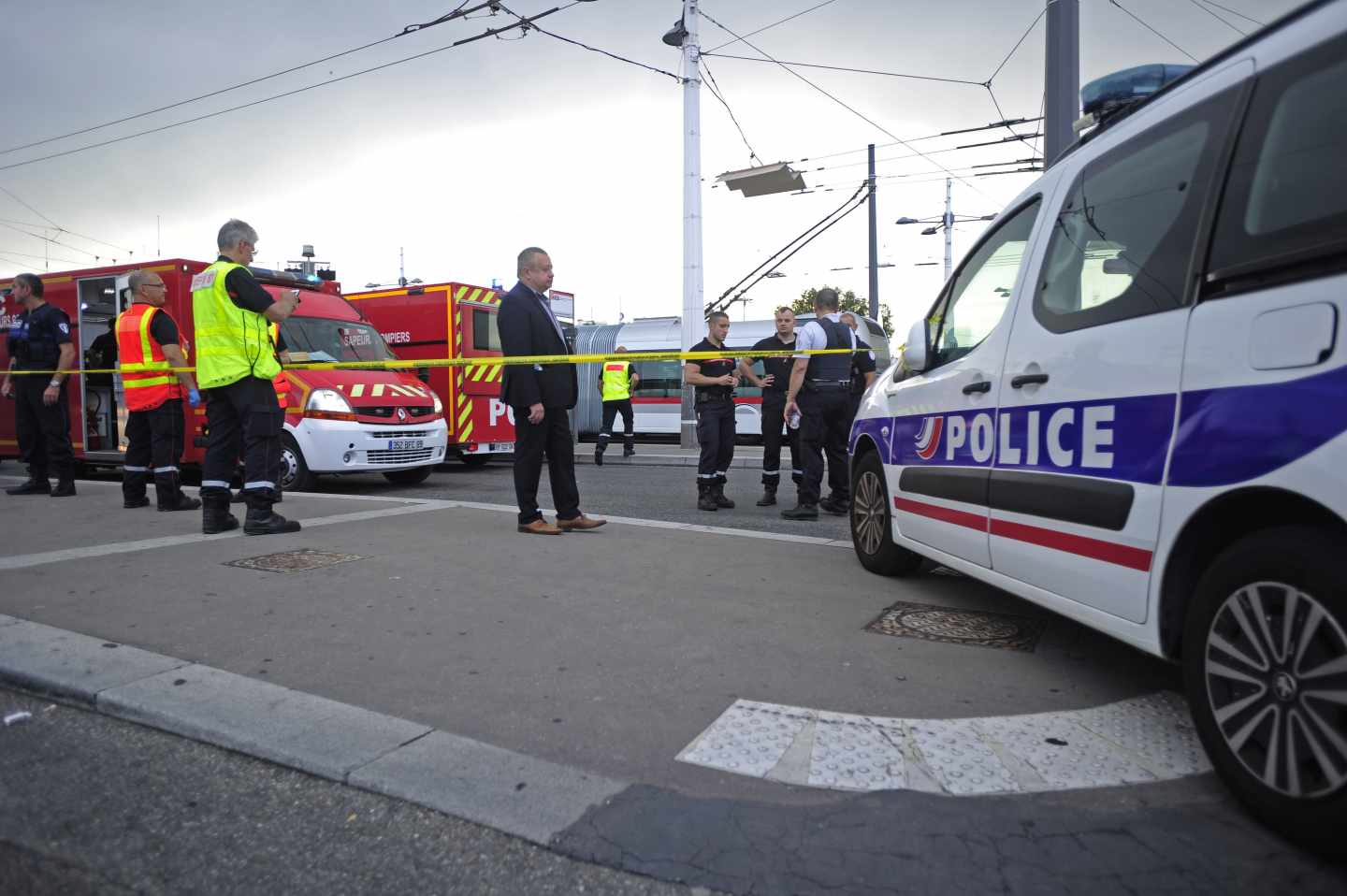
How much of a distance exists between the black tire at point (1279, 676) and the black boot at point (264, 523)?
17.7ft

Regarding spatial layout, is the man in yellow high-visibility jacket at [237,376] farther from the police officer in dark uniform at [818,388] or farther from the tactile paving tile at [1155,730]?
the tactile paving tile at [1155,730]

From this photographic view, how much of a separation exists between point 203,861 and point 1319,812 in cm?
234

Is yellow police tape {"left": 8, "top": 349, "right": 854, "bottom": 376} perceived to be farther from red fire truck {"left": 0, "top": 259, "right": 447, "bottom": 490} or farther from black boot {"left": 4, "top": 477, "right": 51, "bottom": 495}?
black boot {"left": 4, "top": 477, "right": 51, "bottom": 495}

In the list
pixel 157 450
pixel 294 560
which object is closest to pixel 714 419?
pixel 294 560

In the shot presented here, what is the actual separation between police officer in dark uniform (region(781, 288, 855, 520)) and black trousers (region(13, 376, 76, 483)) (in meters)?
6.50

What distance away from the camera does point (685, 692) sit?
293 cm

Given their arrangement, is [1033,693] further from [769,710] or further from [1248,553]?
[1248,553]

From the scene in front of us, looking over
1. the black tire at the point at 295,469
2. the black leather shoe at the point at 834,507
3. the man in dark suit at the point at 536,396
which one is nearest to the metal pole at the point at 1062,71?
the black leather shoe at the point at 834,507

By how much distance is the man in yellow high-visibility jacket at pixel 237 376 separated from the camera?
5781 mm

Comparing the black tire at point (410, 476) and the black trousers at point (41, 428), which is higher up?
the black trousers at point (41, 428)

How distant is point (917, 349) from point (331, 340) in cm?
805

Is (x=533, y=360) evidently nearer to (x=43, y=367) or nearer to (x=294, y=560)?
(x=294, y=560)

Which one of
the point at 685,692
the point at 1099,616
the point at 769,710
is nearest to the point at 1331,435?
the point at 1099,616

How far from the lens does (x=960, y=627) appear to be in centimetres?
377
